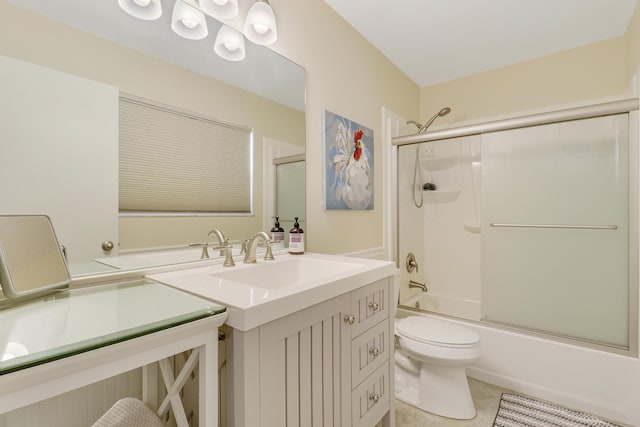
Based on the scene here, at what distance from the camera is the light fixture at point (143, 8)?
1.04 meters

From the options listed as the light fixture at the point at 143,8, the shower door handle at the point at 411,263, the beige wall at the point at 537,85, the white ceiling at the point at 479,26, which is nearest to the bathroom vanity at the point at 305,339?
the light fixture at the point at 143,8

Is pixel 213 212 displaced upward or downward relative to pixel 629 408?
upward

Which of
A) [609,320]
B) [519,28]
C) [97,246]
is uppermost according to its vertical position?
[519,28]

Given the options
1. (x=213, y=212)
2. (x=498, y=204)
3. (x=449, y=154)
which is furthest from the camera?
(x=449, y=154)

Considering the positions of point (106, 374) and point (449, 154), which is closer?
point (106, 374)

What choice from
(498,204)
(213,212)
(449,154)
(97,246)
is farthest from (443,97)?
(97,246)

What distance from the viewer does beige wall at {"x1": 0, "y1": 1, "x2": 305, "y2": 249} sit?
0.85 m

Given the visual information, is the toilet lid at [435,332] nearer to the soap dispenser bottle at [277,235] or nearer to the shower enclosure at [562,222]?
the shower enclosure at [562,222]

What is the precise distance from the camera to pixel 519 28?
201 centimetres

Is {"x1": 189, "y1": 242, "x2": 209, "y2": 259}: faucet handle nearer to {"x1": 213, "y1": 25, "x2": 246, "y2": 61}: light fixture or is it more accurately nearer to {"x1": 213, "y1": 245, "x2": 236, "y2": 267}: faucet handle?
{"x1": 213, "y1": 245, "x2": 236, "y2": 267}: faucet handle

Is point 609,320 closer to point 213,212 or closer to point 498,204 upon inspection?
point 498,204

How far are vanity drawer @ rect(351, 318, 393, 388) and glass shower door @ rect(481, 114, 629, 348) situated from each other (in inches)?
43.7

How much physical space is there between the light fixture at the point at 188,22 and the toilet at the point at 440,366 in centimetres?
181

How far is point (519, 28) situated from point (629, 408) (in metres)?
2.31
